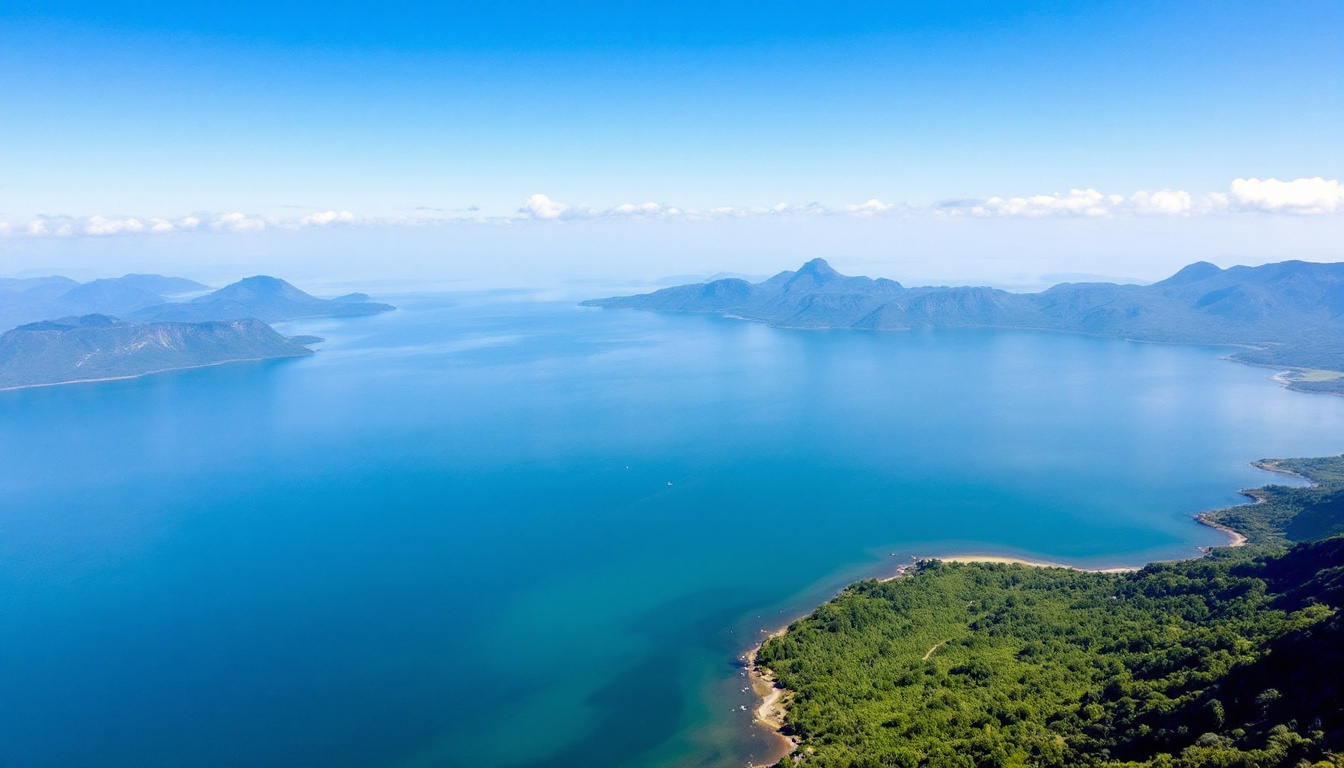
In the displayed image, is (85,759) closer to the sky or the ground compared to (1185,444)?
closer to the ground

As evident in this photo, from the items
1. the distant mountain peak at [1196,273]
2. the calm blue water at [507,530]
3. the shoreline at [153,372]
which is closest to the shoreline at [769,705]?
the calm blue water at [507,530]

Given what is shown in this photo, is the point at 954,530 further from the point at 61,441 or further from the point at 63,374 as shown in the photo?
the point at 63,374

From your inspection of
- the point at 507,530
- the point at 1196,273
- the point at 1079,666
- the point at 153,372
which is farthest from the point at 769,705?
the point at 1196,273

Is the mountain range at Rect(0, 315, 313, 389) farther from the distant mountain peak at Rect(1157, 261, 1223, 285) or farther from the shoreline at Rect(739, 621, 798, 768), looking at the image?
the distant mountain peak at Rect(1157, 261, 1223, 285)

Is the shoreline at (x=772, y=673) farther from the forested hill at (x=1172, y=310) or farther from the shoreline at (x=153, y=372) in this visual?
the shoreline at (x=153, y=372)

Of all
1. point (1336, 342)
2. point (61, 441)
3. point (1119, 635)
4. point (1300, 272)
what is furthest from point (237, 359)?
point (1300, 272)

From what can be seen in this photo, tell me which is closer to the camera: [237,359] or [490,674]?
[490,674]
